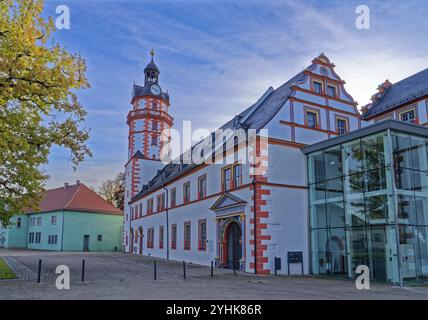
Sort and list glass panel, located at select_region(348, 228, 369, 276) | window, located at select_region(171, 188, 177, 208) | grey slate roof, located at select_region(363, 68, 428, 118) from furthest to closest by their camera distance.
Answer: window, located at select_region(171, 188, 177, 208) < grey slate roof, located at select_region(363, 68, 428, 118) < glass panel, located at select_region(348, 228, 369, 276)

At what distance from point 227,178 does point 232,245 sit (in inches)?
149

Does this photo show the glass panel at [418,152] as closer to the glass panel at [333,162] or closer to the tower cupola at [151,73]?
the glass panel at [333,162]

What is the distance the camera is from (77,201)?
5300cm

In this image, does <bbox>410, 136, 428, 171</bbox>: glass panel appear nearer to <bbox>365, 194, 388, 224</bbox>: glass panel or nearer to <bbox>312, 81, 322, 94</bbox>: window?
<bbox>365, 194, 388, 224</bbox>: glass panel

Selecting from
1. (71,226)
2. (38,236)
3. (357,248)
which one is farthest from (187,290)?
(38,236)

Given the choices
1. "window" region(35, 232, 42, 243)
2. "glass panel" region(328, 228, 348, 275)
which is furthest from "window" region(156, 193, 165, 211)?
"window" region(35, 232, 42, 243)

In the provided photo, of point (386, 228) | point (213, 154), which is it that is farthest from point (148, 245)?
point (386, 228)

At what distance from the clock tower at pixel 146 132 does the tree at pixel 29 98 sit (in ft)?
90.5

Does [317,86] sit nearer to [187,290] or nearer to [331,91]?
[331,91]

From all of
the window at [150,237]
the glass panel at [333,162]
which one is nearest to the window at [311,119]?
the glass panel at [333,162]

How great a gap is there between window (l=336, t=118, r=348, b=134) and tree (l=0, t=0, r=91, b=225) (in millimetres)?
14126

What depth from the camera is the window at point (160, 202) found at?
3534cm

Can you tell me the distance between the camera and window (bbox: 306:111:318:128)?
22453 mm
